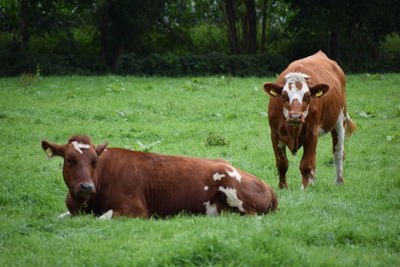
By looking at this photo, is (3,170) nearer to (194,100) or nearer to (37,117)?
(37,117)

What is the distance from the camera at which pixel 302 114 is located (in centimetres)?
1004

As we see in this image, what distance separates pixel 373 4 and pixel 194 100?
686 inches

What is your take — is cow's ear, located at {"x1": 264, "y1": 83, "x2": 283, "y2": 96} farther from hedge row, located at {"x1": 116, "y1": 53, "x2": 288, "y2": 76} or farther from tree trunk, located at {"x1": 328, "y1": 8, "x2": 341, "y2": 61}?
tree trunk, located at {"x1": 328, "y1": 8, "x2": 341, "y2": 61}

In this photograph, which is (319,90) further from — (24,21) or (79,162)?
(24,21)

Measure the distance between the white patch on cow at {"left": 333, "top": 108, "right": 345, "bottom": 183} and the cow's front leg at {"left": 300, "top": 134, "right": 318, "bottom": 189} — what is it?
0.92 meters

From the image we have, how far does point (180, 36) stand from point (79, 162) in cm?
3377

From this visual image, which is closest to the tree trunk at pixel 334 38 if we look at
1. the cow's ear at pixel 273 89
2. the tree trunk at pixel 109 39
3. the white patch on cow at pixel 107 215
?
the tree trunk at pixel 109 39

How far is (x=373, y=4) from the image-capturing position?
34250mm

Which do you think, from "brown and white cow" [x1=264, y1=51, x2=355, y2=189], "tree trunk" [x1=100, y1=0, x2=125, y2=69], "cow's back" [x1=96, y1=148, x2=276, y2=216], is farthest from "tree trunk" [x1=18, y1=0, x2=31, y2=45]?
"cow's back" [x1=96, y1=148, x2=276, y2=216]

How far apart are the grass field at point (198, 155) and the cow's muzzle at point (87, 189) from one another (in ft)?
1.21

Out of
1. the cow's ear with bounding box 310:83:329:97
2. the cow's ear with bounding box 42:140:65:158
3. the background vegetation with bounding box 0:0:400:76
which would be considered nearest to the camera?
the cow's ear with bounding box 42:140:65:158

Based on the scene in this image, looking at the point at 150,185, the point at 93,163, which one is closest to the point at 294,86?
the point at 150,185

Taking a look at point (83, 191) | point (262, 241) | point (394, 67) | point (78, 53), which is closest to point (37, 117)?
point (83, 191)

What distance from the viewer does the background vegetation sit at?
107 feet
